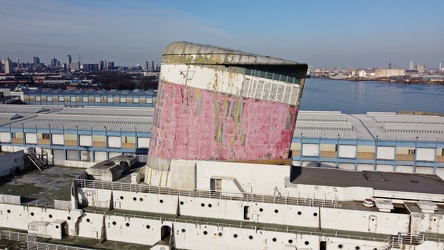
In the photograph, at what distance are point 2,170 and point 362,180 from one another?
76.7ft

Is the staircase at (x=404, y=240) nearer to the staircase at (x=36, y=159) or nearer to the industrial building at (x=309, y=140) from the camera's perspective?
the industrial building at (x=309, y=140)

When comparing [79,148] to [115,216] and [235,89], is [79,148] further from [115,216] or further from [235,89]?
[235,89]

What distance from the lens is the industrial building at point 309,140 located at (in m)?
34.6

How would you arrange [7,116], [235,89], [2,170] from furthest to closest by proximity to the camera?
[7,116], [2,170], [235,89]

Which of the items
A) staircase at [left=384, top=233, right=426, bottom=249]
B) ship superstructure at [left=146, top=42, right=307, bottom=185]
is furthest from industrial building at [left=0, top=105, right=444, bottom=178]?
staircase at [left=384, top=233, right=426, bottom=249]

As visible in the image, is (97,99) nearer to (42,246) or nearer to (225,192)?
(42,246)

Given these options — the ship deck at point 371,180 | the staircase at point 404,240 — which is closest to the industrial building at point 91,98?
the ship deck at point 371,180

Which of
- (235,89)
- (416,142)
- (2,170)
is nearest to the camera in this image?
(235,89)

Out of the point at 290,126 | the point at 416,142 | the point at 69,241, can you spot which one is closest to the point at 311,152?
the point at 416,142

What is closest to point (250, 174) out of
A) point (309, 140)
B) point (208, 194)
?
point (208, 194)

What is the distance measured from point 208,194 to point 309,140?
2086cm

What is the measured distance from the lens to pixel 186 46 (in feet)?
55.5

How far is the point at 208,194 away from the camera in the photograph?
1695 cm

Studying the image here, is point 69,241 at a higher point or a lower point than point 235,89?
lower
